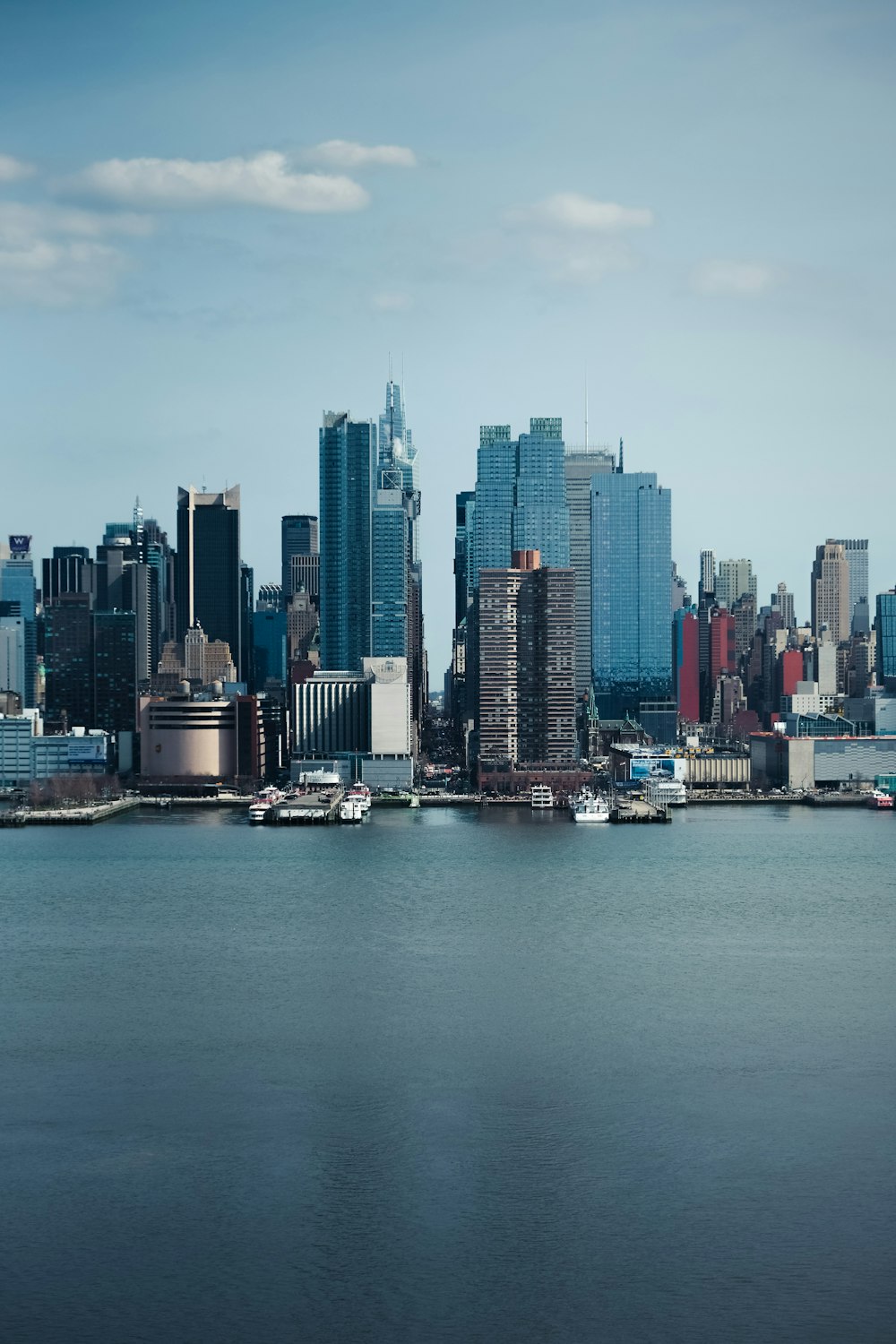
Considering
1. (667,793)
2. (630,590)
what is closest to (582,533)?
(630,590)

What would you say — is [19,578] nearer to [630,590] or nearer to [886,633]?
[630,590]

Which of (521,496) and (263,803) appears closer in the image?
(263,803)

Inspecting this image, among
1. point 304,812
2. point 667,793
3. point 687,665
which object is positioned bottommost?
point 304,812

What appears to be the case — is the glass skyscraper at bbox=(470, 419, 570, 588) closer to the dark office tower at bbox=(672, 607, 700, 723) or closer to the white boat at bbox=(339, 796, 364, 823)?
the dark office tower at bbox=(672, 607, 700, 723)

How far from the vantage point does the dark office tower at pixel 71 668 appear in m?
80.0

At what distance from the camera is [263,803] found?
5353cm

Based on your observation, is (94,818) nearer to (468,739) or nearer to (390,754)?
(390,754)

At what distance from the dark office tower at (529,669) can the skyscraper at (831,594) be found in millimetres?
65523

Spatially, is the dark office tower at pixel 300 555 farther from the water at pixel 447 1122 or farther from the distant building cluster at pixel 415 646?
the water at pixel 447 1122

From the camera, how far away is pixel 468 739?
7081 cm

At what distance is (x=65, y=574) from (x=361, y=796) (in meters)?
59.7

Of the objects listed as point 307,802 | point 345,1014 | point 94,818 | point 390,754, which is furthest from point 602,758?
point 345,1014

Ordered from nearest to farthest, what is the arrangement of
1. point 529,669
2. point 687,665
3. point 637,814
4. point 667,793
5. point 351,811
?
point 351,811, point 637,814, point 667,793, point 529,669, point 687,665

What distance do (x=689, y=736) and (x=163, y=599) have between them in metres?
39.7
